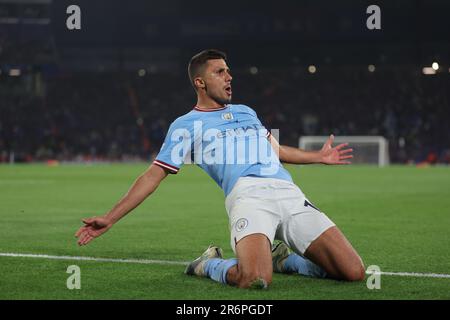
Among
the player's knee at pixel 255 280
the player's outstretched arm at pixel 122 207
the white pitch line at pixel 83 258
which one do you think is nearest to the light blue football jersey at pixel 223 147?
the player's outstretched arm at pixel 122 207

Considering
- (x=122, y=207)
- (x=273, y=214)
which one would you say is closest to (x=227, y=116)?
(x=273, y=214)

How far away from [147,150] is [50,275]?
40970 mm

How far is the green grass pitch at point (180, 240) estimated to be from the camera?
599 cm

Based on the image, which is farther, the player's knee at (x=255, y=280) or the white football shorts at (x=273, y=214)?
the white football shorts at (x=273, y=214)

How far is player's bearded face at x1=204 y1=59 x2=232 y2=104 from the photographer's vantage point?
272 inches

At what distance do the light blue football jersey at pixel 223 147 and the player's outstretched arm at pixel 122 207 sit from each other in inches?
10.5

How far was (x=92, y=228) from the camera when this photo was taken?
6.07m

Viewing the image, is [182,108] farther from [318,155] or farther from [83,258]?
[318,155]

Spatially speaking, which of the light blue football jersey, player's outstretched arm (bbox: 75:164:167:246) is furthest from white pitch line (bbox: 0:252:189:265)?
player's outstretched arm (bbox: 75:164:167:246)

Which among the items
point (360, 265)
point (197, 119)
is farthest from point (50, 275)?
point (360, 265)

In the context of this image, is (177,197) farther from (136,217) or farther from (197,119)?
(197,119)

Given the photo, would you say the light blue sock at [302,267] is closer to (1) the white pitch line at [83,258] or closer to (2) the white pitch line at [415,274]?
(2) the white pitch line at [415,274]

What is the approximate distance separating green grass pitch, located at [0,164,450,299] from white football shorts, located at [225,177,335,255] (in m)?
0.37

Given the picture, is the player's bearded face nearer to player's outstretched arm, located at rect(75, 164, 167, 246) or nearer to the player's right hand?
player's outstretched arm, located at rect(75, 164, 167, 246)
